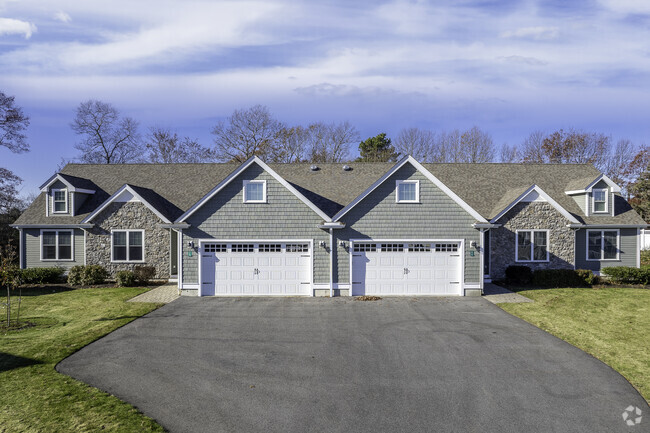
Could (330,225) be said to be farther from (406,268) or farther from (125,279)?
(125,279)

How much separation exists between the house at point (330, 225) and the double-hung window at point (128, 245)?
50 mm

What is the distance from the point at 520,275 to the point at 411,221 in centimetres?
656

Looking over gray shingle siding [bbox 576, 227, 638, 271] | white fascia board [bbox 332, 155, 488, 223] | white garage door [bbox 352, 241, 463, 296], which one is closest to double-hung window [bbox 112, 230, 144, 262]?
white fascia board [bbox 332, 155, 488, 223]

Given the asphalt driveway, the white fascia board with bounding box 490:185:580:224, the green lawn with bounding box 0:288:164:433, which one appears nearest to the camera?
the green lawn with bounding box 0:288:164:433

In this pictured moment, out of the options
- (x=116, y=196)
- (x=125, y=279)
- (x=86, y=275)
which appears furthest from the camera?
(x=116, y=196)

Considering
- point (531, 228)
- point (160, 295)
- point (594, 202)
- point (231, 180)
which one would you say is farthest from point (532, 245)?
point (160, 295)

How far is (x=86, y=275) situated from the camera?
20234 millimetres

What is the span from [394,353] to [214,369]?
14.2 feet

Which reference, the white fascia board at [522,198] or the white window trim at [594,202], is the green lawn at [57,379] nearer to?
the white fascia board at [522,198]

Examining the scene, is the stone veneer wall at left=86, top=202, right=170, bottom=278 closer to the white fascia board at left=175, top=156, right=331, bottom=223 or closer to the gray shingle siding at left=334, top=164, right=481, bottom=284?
the white fascia board at left=175, top=156, right=331, bottom=223

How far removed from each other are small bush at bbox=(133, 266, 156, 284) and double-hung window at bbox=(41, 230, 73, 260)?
14.7 ft

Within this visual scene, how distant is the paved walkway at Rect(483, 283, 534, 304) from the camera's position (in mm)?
16609

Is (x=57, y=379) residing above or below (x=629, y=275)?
below

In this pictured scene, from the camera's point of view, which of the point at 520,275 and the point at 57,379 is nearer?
the point at 57,379
